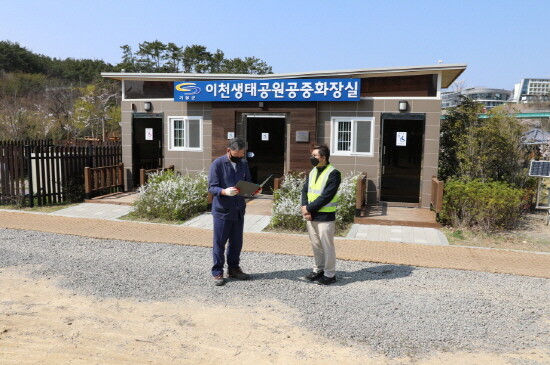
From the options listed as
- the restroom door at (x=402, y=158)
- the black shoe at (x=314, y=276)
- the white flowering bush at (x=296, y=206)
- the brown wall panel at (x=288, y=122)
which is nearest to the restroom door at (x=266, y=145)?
the brown wall panel at (x=288, y=122)

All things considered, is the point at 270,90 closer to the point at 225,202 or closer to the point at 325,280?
the point at 225,202

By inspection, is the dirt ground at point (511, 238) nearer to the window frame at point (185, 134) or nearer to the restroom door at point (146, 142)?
the window frame at point (185, 134)

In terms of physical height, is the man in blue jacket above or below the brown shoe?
above

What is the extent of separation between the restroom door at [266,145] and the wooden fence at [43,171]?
172 inches

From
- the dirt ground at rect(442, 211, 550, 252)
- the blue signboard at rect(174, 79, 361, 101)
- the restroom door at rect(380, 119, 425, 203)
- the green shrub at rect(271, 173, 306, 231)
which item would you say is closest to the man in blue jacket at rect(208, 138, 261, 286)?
the green shrub at rect(271, 173, 306, 231)

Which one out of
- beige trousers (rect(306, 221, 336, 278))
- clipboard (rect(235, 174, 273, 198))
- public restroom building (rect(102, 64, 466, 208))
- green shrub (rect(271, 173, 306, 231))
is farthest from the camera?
public restroom building (rect(102, 64, 466, 208))

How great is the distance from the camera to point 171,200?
9.80 meters

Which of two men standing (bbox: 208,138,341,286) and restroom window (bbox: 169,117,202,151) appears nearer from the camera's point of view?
two men standing (bbox: 208,138,341,286)

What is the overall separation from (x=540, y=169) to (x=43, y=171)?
11.8 meters

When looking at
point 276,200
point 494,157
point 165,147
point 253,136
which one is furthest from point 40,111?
point 494,157

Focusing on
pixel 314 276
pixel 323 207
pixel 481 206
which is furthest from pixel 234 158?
pixel 481 206

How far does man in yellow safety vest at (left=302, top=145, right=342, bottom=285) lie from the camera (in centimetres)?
559

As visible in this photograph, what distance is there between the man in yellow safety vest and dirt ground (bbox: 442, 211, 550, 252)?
11.1ft

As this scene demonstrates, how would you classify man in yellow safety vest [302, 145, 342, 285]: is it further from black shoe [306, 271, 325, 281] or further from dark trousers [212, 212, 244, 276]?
dark trousers [212, 212, 244, 276]
